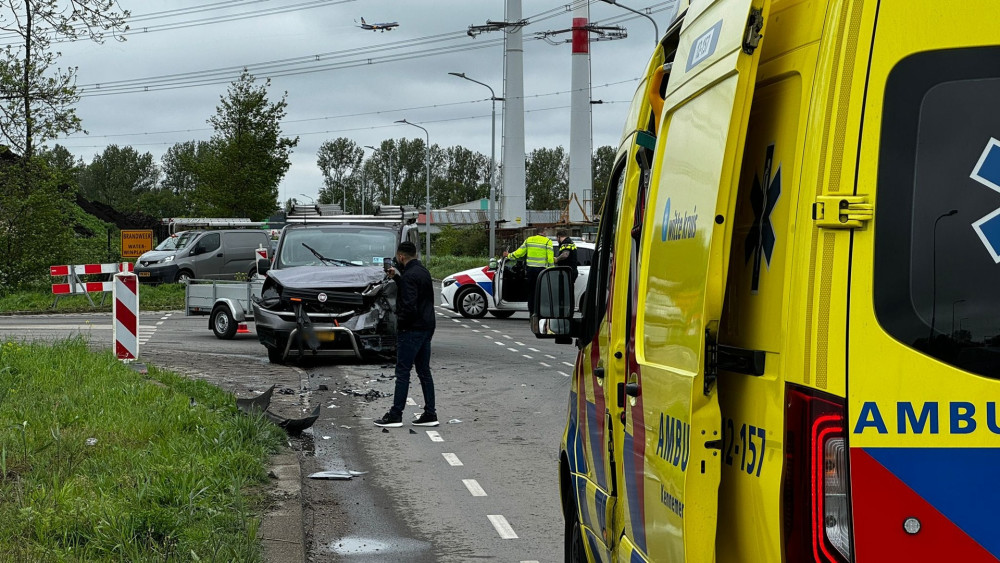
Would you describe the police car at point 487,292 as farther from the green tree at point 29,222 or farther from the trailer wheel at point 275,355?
the green tree at point 29,222

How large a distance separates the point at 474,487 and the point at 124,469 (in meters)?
2.55

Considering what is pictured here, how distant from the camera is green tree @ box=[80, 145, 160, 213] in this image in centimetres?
12500

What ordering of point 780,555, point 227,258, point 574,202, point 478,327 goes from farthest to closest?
point 574,202 < point 227,258 < point 478,327 < point 780,555

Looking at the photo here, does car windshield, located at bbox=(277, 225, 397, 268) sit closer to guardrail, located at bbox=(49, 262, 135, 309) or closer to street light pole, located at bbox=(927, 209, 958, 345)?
guardrail, located at bbox=(49, 262, 135, 309)

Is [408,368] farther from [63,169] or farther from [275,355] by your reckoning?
[63,169]

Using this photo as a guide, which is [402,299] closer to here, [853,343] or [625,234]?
[625,234]

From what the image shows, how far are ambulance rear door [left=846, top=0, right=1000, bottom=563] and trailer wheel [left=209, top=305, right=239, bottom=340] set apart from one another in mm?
19446

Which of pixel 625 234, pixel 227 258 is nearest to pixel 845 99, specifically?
pixel 625 234

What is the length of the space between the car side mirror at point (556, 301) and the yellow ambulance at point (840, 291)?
199 centimetres

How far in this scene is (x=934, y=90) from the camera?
96.9 inches

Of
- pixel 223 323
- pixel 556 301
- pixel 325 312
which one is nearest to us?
pixel 556 301

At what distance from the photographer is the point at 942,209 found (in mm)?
2410

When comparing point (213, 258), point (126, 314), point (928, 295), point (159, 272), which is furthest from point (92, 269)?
point (928, 295)

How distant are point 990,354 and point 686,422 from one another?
76cm
